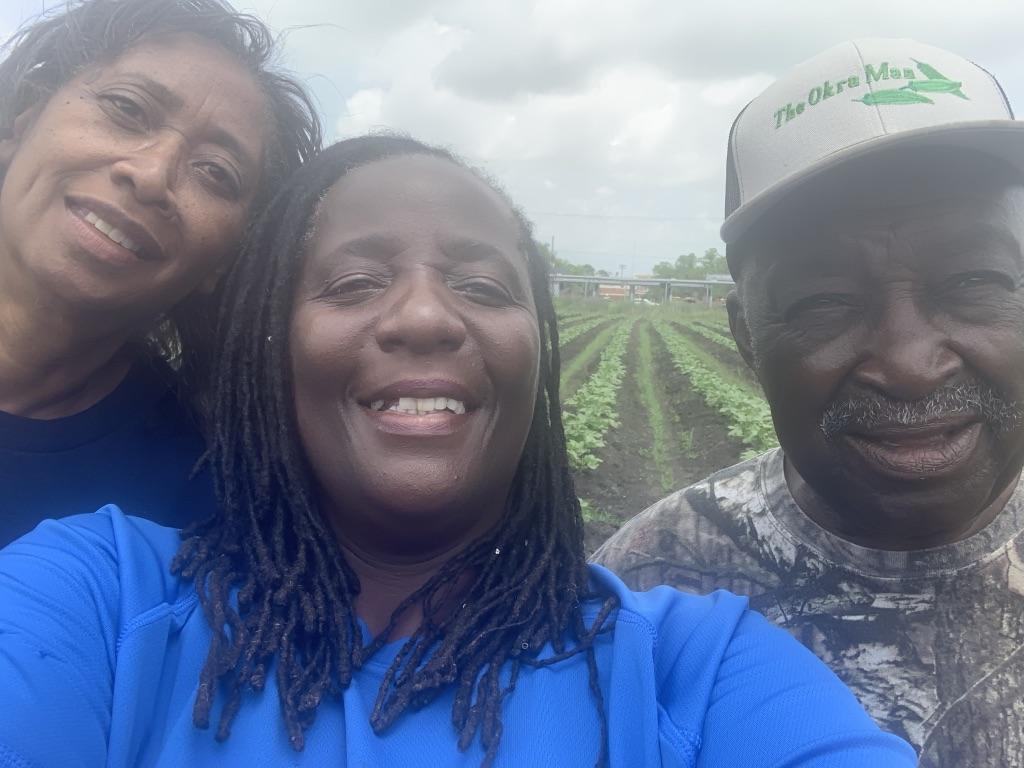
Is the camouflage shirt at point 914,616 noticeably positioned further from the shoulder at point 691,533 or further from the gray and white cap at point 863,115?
the gray and white cap at point 863,115

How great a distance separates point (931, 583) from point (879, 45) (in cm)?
125

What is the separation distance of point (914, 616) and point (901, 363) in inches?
24.4

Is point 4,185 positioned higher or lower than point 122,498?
higher

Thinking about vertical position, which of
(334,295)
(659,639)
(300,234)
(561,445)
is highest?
(300,234)

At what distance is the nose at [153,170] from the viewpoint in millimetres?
1863

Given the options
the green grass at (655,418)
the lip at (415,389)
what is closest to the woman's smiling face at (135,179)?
the lip at (415,389)

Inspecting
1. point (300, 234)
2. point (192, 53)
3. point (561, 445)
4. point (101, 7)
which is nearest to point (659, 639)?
point (561, 445)

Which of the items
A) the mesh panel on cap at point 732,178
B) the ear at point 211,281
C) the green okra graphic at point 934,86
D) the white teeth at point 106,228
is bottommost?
the ear at point 211,281

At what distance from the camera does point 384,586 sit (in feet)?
5.14

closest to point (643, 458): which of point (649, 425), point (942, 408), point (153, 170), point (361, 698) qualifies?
point (649, 425)

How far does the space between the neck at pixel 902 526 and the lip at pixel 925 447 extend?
0.11 meters

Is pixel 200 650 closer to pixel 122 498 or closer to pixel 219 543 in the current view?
pixel 219 543

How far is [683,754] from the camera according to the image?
1245mm

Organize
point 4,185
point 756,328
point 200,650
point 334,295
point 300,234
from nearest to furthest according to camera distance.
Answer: point 200,650 < point 334,295 < point 300,234 < point 756,328 < point 4,185
